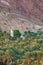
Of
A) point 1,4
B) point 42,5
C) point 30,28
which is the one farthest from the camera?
point 42,5

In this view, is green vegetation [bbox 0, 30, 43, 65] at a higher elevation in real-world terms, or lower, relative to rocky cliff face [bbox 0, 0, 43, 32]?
higher

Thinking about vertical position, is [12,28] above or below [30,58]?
below

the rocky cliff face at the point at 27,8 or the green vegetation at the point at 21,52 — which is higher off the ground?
the green vegetation at the point at 21,52

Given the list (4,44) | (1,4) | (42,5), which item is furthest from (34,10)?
(4,44)

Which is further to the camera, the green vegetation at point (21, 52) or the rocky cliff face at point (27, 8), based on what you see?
the rocky cliff face at point (27, 8)

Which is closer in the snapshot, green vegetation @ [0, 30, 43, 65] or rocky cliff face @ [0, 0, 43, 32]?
green vegetation @ [0, 30, 43, 65]

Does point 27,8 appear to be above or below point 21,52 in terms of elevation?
below

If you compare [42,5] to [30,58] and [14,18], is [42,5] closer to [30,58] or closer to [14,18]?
[14,18]

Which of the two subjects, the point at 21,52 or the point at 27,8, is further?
the point at 27,8
